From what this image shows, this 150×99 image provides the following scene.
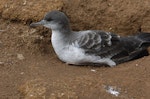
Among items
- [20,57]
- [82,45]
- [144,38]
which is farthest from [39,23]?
[144,38]

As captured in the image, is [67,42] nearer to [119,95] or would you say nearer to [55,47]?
[55,47]

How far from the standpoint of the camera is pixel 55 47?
21.3 ft

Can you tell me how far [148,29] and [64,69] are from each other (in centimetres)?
186

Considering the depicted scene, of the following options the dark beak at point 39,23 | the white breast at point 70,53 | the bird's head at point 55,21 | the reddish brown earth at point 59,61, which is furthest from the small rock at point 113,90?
the dark beak at point 39,23

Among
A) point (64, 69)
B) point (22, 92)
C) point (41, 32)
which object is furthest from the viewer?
point (41, 32)

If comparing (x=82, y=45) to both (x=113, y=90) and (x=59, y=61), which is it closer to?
(x=59, y=61)

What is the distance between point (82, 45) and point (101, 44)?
29 centimetres

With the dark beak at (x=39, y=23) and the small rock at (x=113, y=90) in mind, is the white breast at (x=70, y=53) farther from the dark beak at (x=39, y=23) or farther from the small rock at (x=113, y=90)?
the small rock at (x=113, y=90)

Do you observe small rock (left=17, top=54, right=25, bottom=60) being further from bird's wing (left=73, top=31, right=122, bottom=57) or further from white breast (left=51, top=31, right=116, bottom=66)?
bird's wing (left=73, top=31, right=122, bottom=57)

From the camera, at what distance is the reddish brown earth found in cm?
528

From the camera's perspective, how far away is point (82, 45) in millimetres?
6391

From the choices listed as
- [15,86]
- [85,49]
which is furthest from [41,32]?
[15,86]

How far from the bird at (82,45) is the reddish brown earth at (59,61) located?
134 mm

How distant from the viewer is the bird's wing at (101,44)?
21.0 ft
